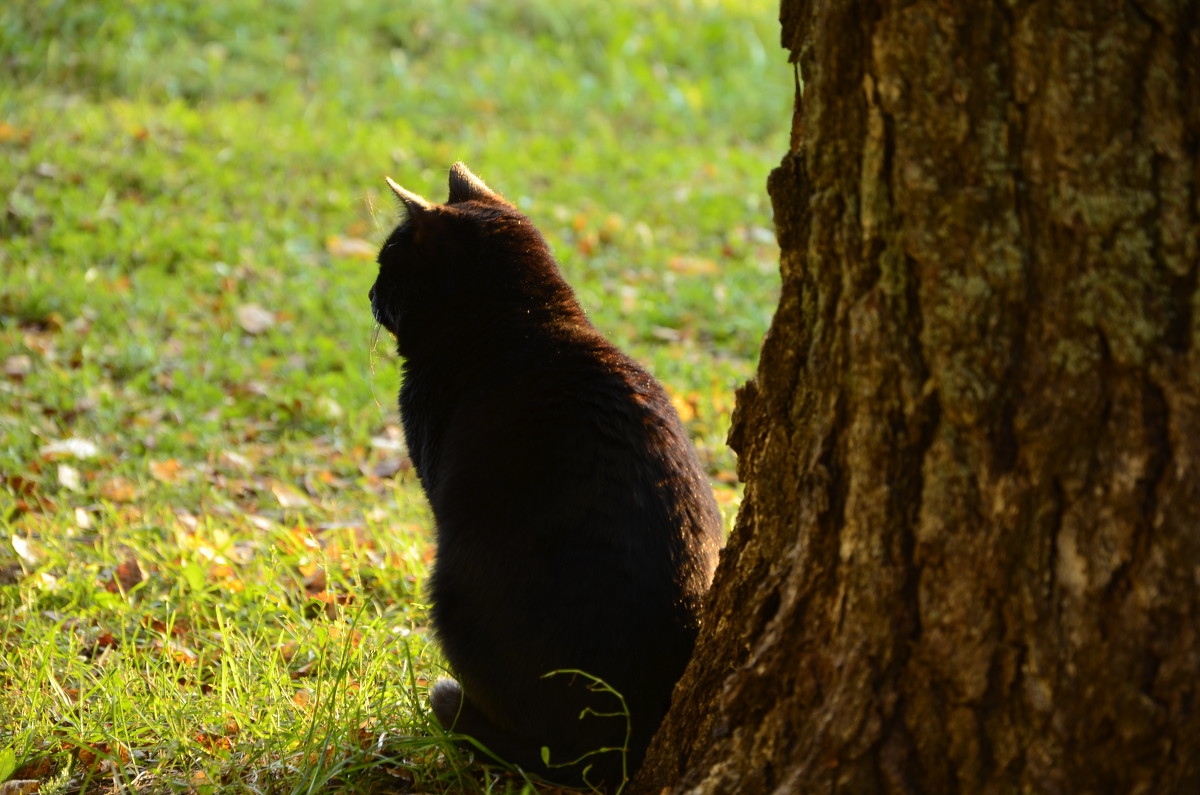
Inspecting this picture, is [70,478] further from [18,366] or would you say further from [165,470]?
[18,366]

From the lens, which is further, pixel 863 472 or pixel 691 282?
pixel 691 282

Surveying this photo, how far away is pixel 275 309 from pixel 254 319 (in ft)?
0.53

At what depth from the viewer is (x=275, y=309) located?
18.3 feet

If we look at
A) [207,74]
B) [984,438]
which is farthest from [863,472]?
[207,74]

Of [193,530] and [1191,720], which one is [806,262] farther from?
[193,530]

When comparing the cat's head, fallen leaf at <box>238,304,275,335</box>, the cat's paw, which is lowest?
the cat's paw

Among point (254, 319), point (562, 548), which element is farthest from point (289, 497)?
point (562, 548)

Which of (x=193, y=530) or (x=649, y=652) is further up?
(x=649, y=652)

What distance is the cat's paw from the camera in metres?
2.41

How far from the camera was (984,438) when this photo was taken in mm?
1601

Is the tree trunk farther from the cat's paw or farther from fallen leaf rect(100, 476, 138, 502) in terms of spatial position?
fallen leaf rect(100, 476, 138, 502)

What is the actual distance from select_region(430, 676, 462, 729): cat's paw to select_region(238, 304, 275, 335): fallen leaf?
326 centimetres

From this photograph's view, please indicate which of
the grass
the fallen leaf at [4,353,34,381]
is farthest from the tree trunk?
the fallen leaf at [4,353,34,381]

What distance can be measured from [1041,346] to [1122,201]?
0.22 m
